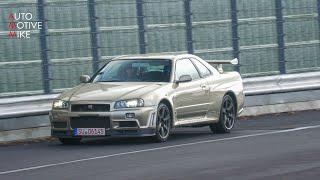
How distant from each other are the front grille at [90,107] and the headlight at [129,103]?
15 centimetres

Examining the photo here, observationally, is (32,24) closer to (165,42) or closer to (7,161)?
(165,42)

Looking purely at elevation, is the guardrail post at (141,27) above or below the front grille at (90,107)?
above

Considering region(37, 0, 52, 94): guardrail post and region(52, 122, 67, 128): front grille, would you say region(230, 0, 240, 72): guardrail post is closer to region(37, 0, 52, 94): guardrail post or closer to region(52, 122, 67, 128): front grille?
region(37, 0, 52, 94): guardrail post

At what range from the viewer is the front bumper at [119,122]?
17000 mm

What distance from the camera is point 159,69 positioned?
18375 mm

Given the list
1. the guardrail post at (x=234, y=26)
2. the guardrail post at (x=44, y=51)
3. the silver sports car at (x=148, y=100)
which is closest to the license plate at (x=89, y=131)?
the silver sports car at (x=148, y=100)

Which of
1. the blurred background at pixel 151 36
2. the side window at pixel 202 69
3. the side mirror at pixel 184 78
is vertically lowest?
the side mirror at pixel 184 78

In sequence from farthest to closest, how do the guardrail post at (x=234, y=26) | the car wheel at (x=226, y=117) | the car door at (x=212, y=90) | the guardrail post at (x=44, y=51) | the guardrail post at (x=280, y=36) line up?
the guardrail post at (x=280, y=36) → the guardrail post at (x=234, y=26) → the guardrail post at (x=44, y=51) → the car wheel at (x=226, y=117) → the car door at (x=212, y=90)

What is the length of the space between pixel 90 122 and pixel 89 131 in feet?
0.46

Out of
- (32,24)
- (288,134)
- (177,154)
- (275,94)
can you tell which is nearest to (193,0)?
(275,94)

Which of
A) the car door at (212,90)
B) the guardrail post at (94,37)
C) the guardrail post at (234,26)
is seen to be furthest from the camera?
the guardrail post at (234,26)

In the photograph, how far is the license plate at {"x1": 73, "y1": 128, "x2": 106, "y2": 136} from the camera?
17031 mm

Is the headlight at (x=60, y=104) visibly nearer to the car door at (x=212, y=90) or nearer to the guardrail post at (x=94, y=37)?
the car door at (x=212, y=90)

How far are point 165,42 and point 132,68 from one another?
4.61 metres
